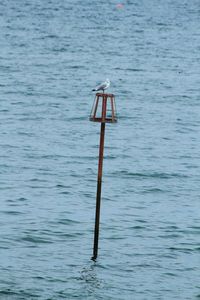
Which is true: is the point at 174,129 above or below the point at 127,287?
above

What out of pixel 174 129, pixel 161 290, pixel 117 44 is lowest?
pixel 161 290

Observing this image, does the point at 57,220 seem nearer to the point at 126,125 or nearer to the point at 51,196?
the point at 51,196

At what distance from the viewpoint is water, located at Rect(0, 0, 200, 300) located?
121 ft

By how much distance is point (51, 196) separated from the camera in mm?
47469

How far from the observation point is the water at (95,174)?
121ft

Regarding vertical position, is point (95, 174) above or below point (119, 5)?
below

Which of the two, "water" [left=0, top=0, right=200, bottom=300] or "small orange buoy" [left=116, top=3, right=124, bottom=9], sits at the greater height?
"small orange buoy" [left=116, top=3, right=124, bottom=9]

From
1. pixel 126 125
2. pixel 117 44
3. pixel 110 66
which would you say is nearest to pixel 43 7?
pixel 117 44

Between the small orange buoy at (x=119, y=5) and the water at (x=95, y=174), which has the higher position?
the small orange buoy at (x=119, y=5)

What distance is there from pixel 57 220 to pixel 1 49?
218ft

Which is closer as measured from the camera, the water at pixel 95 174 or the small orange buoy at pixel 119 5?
A: the water at pixel 95 174

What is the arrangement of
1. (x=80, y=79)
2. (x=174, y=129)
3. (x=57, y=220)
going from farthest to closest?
1. (x=80, y=79)
2. (x=174, y=129)
3. (x=57, y=220)

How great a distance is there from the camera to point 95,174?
5244cm

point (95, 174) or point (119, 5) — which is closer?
point (95, 174)
